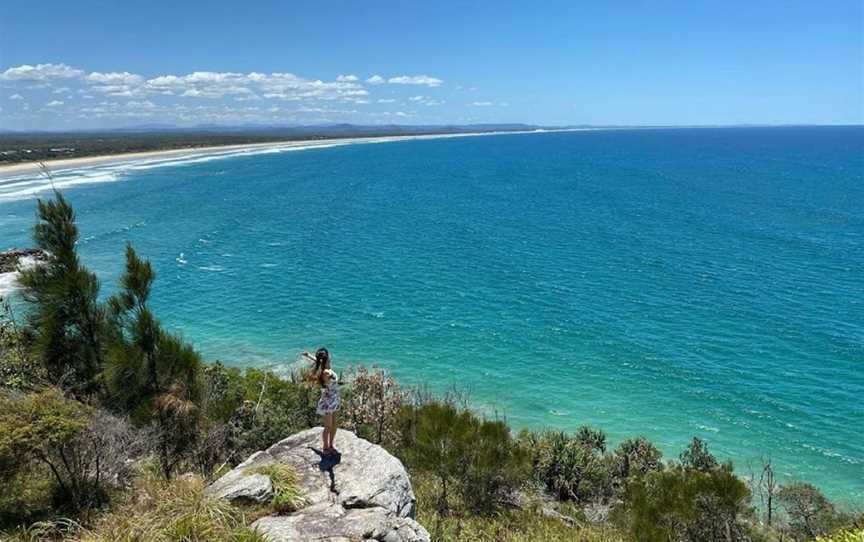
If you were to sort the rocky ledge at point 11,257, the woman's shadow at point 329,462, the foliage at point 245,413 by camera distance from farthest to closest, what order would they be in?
the rocky ledge at point 11,257
the foliage at point 245,413
the woman's shadow at point 329,462

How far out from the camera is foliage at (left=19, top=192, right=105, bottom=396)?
17.2 m

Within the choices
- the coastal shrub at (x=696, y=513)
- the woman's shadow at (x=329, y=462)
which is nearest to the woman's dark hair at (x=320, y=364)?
the woman's shadow at (x=329, y=462)

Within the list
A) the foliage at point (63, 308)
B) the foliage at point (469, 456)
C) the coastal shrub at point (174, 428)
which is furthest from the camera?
the foliage at point (469, 456)

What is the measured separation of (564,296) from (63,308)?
3996 cm

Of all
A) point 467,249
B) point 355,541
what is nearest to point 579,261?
point 467,249

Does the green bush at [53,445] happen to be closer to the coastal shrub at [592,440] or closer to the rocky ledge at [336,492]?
the rocky ledge at [336,492]

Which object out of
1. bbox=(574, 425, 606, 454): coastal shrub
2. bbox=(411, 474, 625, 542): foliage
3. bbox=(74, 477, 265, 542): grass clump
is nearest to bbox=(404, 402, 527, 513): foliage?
bbox=(411, 474, 625, 542): foliage

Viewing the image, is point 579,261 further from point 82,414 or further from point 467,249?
point 82,414

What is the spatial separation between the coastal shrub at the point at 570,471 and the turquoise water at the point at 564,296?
673 centimetres

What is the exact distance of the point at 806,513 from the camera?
20625 mm

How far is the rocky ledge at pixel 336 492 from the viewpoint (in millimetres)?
10938

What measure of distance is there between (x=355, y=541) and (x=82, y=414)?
7200mm

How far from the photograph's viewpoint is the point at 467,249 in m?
67.6

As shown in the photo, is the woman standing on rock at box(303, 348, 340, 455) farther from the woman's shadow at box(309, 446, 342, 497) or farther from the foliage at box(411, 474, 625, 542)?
the foliage at box(411, 474, 625, 542)
